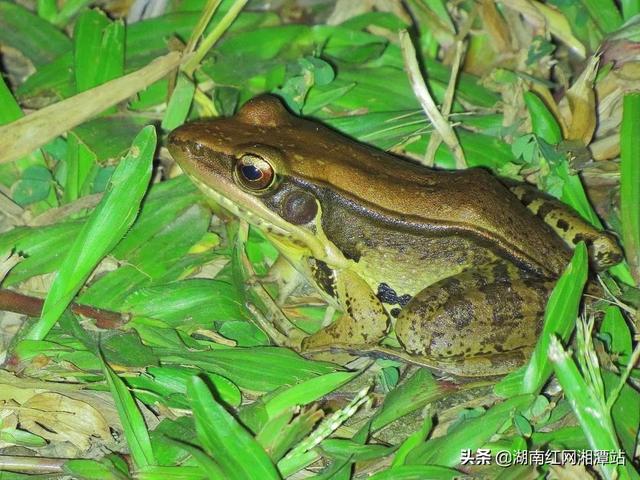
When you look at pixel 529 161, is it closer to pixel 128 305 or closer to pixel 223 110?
pixel 223 110

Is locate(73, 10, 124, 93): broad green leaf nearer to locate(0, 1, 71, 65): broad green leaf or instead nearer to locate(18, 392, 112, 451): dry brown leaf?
locate(0, 1, 71, 65): broad green leaf

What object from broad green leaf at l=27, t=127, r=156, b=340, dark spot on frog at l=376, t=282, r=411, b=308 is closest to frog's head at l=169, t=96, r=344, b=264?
broad green leaf at l=27, t=127, r=156, b=340

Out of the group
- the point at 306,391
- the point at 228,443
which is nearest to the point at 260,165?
the point at 306,391

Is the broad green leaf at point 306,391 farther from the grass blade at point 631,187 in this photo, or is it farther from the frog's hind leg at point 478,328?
the grass blade at point 631,187

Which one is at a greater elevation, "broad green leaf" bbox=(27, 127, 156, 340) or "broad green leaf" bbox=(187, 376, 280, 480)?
"broad green leaf" bbox=(27, 127, 156, 340)

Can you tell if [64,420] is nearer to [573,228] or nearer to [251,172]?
[251,172]

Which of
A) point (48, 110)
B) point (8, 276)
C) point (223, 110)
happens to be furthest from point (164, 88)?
point (8, 276)
